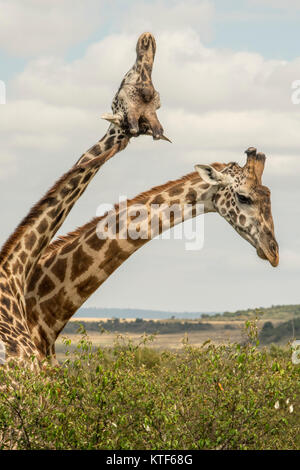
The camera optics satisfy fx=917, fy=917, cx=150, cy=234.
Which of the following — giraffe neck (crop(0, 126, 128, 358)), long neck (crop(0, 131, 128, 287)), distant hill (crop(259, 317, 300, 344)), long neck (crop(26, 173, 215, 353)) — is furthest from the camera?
distant hill (crop(259, 317, 300, 344))

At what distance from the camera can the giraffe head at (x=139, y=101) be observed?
13.2 meters

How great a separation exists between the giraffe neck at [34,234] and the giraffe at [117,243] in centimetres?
35

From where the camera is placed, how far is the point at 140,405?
1030cm

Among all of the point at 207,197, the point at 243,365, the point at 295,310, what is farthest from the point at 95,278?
the point at 295,310

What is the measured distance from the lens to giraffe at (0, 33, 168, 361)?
38.9ft

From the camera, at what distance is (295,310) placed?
322 ft

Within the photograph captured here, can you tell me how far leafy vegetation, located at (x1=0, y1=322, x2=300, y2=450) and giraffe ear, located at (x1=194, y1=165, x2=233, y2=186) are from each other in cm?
275

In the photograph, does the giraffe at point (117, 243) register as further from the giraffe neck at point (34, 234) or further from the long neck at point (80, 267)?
the giraffe neck at point (34, 234)

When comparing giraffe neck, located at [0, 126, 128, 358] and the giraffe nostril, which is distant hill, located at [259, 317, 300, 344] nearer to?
the giraffe nostril

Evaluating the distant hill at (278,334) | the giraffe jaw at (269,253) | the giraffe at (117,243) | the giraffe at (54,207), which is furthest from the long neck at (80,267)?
the distant hill at (278,334)

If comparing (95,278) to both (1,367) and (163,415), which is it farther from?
(163,415)

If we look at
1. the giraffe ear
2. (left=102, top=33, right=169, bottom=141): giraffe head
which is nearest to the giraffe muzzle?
the giraffe ear

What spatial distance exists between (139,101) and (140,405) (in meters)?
4.95

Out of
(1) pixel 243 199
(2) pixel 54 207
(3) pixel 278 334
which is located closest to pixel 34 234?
(2) pixel 54 207
